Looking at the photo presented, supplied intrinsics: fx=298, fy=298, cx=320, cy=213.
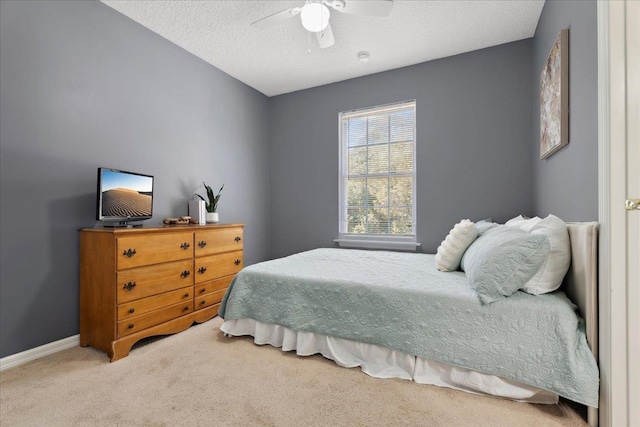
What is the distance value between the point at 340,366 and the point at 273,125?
140 inches

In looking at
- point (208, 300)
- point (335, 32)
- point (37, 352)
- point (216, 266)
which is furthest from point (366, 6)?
point (37, 352)

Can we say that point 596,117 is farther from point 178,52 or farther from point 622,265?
point 178,52

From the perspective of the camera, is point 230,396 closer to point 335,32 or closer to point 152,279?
point 152,279

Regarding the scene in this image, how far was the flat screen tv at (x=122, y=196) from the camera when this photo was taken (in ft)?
7.26

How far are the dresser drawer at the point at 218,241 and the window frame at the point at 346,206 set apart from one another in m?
1.42

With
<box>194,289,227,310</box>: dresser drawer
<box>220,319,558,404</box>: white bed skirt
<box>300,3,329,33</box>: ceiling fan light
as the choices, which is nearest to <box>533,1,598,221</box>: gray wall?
<box>220,319,558,404</box>: white bed skirt

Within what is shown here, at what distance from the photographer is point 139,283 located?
219 cm

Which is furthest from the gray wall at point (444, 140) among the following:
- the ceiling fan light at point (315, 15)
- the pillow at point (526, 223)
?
the ceiling fan light at point (315, 15)

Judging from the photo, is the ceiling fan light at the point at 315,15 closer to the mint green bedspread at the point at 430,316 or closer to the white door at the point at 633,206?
the white door at the point at 633,206

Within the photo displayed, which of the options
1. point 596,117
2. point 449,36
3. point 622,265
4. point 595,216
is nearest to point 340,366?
point 622,265

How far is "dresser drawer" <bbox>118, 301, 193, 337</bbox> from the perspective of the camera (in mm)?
2104

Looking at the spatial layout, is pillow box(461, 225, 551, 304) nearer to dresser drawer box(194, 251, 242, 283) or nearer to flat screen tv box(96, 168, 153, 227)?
dresser drawer box(194, 251, 242, 283)

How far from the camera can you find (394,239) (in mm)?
3701

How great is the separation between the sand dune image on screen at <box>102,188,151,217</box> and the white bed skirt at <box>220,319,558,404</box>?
1.19 m
